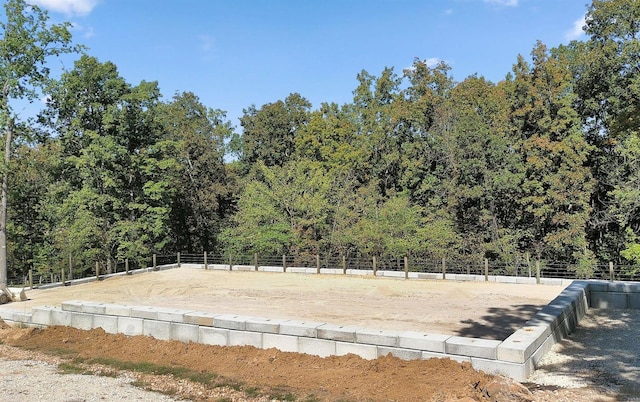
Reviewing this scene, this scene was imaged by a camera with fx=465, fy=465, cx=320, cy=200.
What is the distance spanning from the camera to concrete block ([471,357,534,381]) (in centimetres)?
619

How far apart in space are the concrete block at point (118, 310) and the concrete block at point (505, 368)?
6957 mm

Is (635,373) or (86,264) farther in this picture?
(86,264)

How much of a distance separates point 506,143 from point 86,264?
2489 centimetres

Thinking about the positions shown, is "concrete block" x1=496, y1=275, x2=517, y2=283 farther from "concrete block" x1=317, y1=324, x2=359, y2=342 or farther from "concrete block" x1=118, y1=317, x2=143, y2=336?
"concrete block" x1=118, y1=317, x2=143, y2=336

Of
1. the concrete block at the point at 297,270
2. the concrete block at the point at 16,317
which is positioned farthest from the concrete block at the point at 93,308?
the concrete block at the point at 297,270

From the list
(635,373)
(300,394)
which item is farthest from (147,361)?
(635,373)

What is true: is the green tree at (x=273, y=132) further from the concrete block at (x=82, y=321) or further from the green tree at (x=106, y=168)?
the concrete block at (x=82, y=321)

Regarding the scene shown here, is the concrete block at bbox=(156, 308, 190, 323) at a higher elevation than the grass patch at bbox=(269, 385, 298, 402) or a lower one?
higher

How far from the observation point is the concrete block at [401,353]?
6918mm

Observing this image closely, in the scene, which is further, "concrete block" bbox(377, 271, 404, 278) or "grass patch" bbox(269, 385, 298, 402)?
"concrete block" bbox(377, 271, 404, 278)

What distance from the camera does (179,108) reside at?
133ft

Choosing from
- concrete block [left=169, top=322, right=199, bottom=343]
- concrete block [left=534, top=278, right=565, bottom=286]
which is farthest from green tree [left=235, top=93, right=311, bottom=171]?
concrete block [left=169, top=322, right=199, bottom=343]

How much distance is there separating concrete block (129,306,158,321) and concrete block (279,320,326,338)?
2911 millimetres

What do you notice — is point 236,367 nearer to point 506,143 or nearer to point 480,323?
point 480,323
